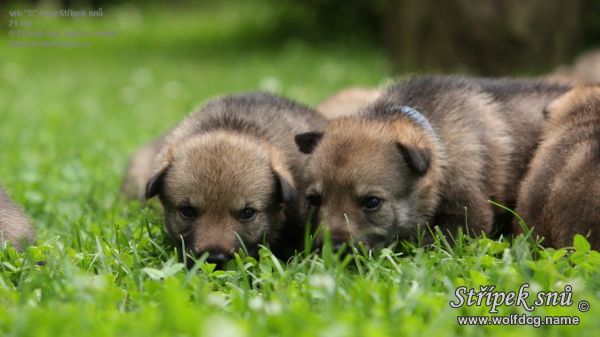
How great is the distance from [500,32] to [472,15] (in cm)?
46

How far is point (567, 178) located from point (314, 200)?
1434mm

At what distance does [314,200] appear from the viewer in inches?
195

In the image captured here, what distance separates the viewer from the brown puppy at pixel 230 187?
4777 millimetres

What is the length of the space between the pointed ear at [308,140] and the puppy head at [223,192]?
184mm

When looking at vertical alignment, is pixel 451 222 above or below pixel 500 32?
below

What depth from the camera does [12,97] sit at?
37.2 ft

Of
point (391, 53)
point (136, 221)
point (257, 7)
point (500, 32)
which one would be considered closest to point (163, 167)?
point (136, 221)

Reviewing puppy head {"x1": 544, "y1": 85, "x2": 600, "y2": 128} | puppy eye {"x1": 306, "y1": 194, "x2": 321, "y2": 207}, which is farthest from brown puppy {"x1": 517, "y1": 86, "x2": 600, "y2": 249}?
puppy eye {"x1": 306, "y1": 194, "x2": 321, "y2": 207}

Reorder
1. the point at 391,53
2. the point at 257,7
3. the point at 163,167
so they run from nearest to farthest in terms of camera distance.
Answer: the point at 163,167 < the point at 391,53 < the point at 257,7

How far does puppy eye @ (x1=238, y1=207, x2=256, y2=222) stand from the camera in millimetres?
4879

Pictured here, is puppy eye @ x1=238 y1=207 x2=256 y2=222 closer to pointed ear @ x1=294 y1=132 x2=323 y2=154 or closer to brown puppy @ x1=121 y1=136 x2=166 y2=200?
pointed ear @ x1=294 y1=132 x2=323 y2=154

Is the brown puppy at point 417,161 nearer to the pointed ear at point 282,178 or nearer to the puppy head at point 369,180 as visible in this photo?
the puppy head at point 369,180

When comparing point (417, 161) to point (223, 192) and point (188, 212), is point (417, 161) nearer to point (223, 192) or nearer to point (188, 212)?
point (223, 192)

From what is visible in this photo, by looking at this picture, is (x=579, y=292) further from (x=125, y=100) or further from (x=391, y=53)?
(x=391, y=53)
